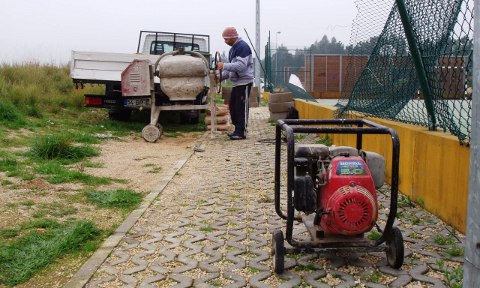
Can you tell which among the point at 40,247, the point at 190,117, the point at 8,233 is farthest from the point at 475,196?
the point at 190,117

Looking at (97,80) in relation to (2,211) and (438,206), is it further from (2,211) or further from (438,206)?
(438,206)

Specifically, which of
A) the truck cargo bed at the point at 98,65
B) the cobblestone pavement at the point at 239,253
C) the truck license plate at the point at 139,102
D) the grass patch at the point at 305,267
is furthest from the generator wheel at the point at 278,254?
the truck cargo bed at the point at 98,65

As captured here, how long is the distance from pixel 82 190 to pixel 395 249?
360cm

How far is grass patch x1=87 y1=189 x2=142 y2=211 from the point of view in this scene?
5.11m

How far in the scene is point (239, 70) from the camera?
31.7 ft

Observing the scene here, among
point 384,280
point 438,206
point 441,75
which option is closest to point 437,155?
point 438,206

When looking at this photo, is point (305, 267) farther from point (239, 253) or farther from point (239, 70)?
point (239, 70)

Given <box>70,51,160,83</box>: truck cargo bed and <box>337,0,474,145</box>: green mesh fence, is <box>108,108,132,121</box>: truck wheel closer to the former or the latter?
<box>70,51,160,83</box>: truck cargo bed

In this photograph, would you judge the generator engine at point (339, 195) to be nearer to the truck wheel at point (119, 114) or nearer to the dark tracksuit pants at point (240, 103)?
the dark tracksuit pants at point (240, 103)

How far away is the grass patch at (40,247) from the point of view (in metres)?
3.39

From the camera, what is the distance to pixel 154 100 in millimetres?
9773

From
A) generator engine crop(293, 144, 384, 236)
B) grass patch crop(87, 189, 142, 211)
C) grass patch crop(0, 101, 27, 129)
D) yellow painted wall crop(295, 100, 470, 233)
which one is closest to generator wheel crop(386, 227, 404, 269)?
generator engine crop(293, 144, 384, 236)

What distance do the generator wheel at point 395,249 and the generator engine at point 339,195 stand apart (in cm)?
22

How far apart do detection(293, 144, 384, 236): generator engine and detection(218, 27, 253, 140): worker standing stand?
635 centimetres
